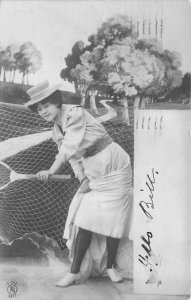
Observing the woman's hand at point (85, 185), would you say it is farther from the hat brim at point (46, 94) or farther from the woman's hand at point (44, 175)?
the hat brim at point (46, 94)

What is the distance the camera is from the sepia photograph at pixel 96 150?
5.21ft

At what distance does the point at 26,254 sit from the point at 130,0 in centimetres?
111

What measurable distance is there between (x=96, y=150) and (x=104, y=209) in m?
0.23

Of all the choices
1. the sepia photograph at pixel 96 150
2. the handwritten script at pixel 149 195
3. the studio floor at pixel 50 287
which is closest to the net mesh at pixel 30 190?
the sepia photograph at pixel 96 150

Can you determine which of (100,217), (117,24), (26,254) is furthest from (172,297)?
(117,24)

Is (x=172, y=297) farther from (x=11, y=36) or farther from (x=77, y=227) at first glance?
(x=11, y=36)

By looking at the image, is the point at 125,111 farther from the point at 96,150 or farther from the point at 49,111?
the point at 49,111

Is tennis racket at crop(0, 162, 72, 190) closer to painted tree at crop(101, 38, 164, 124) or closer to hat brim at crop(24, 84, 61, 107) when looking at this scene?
hat brim at crop(24, 84, 61, 107)

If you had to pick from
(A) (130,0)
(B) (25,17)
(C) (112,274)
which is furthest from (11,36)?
(C) (112,274)

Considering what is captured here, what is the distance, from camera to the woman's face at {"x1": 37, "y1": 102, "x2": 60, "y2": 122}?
63.2 inches

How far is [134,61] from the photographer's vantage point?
63.6 inches

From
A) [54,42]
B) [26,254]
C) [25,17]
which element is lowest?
[26,254]

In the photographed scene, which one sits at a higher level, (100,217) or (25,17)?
(25,17)

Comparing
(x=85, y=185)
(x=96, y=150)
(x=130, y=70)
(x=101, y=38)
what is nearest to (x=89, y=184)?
(x=85, y=185)
